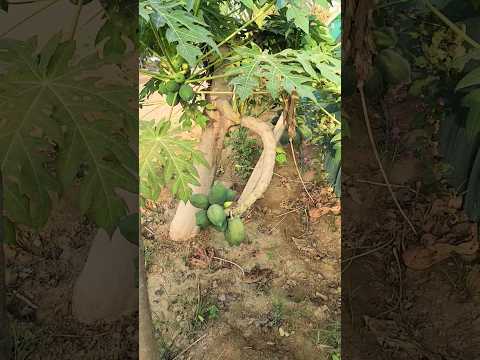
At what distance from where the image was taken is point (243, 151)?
1.46 m

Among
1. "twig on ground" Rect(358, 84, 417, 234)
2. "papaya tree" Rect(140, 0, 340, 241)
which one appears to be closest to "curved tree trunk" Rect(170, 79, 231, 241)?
"papaya tree" Rect(140, 0, 340, 241)

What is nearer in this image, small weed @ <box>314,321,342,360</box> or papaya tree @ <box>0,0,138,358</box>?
papaya tree @ <box>0,0,138,358</box>

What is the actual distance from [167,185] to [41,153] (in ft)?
0.95

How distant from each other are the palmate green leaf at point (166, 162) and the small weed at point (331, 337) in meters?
0.46

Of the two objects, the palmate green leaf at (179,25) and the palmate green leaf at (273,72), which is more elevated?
the palmate green leaf at (179,25)

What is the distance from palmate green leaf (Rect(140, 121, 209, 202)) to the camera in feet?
4.63

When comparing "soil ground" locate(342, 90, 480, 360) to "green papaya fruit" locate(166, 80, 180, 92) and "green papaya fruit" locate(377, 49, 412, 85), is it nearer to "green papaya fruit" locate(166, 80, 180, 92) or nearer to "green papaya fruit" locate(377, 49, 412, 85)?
"green papaya fruit" locate(377, 49, 412, 85)

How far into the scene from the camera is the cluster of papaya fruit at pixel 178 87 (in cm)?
141

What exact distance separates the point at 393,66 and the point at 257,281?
61cm

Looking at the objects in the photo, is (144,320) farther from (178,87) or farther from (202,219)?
(178,87)

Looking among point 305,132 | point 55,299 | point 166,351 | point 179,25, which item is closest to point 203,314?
point 166,351

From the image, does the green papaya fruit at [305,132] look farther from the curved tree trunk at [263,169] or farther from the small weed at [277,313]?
the small weed at [277,313]

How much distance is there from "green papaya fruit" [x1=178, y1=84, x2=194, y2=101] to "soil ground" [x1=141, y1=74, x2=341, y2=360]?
16 cm

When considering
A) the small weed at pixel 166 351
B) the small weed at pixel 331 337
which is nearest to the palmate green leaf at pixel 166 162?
the small weed at pixel 166 351
